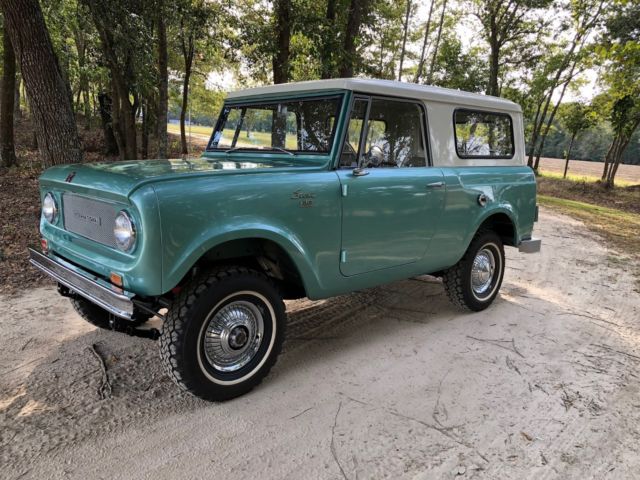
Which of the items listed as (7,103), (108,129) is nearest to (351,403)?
(7,103)

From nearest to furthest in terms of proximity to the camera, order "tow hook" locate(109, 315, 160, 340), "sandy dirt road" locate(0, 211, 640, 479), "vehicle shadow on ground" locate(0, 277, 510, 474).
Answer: "sandy dirt road" locate(0, 211, 640, 479) → "vehicle shadow on ground" locate(0, 277, 510, 474) → "tow hook" locate(109, 315, 160, 340)

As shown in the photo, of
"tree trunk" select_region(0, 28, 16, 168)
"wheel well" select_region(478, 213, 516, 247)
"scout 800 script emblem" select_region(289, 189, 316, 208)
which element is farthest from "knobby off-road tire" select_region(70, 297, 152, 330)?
"tree trunk" select_region(0, 28, 16, 168)

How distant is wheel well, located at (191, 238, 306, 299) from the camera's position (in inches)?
112

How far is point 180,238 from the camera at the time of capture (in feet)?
8.02

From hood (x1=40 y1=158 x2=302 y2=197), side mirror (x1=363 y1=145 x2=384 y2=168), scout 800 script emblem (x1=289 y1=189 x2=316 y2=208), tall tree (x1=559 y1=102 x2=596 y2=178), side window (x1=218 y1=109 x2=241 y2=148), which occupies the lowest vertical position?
scout 800 script emblem (x1=289 y1=189 x2=316 y2=208)

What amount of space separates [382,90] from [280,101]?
875 mm

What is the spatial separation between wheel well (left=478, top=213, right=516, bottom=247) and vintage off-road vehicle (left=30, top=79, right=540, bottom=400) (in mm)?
43

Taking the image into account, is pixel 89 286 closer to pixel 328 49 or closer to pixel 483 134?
pixel 483 134

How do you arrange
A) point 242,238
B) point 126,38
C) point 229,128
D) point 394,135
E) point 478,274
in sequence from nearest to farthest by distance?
point 242,238 → point 394,135 → point 229,128 → point 478,274 → point 126,38

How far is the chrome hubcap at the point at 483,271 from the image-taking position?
15.2ft

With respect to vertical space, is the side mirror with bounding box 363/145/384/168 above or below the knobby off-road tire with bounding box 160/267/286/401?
above

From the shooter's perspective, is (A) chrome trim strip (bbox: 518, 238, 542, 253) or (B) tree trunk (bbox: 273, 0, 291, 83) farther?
(B) tree trunk (bbox: 273, 0, 291, 83)

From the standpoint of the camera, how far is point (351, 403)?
288cm

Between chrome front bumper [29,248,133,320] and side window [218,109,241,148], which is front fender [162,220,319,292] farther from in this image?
side window [218,109,241,148]
